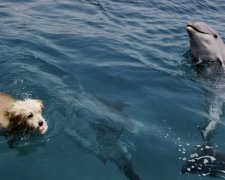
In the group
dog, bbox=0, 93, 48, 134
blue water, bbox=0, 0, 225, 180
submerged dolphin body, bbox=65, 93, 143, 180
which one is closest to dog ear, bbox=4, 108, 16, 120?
dog, bbox=0, 93, 48, 134

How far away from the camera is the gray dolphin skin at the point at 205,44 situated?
429 inches

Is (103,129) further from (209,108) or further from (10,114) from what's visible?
(209,108)

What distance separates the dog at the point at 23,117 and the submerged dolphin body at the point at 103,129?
0.59 m

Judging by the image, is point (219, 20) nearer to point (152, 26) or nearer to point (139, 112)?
point (152, 26)

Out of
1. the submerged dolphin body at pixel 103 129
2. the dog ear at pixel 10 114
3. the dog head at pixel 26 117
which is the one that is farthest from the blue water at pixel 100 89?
the dog ear at pixel 10 114

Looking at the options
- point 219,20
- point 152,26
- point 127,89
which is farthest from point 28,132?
point 219,20

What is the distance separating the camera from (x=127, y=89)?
9.33 meters

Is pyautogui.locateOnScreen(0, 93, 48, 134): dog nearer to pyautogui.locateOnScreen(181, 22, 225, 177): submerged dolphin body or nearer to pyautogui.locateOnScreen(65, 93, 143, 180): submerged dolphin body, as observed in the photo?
pyautogui.locateOnScreen(65, 93, 143, 180): submerged dolphin body

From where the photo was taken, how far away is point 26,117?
6.91 m

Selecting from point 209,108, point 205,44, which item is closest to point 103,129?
point 209,108

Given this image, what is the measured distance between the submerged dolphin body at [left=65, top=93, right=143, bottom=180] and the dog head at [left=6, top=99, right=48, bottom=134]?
59cm

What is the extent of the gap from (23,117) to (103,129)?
1424 mm

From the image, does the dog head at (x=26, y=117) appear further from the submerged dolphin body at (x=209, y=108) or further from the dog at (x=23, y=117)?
the submerged dolphin body at (x=209, y=108)

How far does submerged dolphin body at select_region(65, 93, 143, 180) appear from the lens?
273 inches
